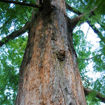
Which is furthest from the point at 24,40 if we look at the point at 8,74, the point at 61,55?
the point at 61,55

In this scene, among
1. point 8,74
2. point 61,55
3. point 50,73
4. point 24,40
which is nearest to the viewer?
point 50,73

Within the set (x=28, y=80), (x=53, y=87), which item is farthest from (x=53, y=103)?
(x=28, y=80)

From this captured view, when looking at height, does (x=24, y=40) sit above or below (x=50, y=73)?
above

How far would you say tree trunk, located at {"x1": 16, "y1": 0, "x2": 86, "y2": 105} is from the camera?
135cm

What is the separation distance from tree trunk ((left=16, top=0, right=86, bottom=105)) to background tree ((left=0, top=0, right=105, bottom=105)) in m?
0.48

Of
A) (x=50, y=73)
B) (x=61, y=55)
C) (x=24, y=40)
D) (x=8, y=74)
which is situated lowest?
(x=50, y=73)

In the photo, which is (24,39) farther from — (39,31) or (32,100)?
(32,100)

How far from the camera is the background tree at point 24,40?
8.64ft

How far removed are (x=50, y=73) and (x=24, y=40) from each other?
436 centimetres

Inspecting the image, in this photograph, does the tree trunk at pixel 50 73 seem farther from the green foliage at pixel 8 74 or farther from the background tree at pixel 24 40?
the green foliage at pixel 8 74

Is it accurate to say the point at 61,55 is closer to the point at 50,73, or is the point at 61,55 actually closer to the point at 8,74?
the point at 50,73

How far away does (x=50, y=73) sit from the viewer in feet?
4.99

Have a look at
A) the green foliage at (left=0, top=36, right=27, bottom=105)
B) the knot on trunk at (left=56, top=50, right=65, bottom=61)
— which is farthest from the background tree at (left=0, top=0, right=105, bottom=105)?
the knot on trunk at (left=56, top=50, right=65, bottom=61)

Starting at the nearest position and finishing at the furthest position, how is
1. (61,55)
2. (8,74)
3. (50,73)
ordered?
(50,73) → (61,55) → (8,74)
